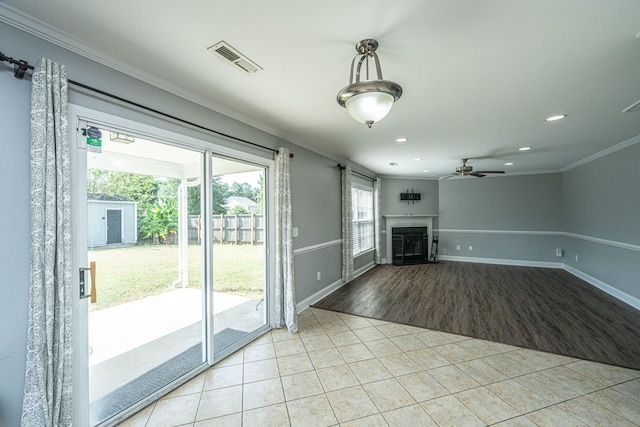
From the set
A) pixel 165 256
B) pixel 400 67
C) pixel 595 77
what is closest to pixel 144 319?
pixel 165 256

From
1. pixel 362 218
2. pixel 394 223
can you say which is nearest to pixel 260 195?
pixel 362 218

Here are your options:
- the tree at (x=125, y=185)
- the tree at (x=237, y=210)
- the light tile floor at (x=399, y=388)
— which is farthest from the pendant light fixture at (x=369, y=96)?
the light tile floor at (x=399, y=388)

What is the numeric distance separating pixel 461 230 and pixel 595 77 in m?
6.25

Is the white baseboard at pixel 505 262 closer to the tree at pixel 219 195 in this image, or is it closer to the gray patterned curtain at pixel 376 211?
the gray patterned curtain at pixel 376 211

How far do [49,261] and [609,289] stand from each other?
7.41 m

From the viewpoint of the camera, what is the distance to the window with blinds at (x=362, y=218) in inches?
244

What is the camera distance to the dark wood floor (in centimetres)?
296

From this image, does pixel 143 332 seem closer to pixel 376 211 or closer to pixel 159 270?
pixel 159 270

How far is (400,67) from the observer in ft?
6.39

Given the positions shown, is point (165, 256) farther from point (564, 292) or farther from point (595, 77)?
point (564, 292)

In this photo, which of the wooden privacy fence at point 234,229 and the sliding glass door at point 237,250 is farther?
the sliding glass door at point 237,250

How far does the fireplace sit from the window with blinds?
0.83m

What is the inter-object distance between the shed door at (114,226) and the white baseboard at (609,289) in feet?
21.7

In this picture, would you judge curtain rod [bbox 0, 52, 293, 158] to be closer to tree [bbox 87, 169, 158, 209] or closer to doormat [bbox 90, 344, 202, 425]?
tree [bbox 87, 169, 158, 209]
